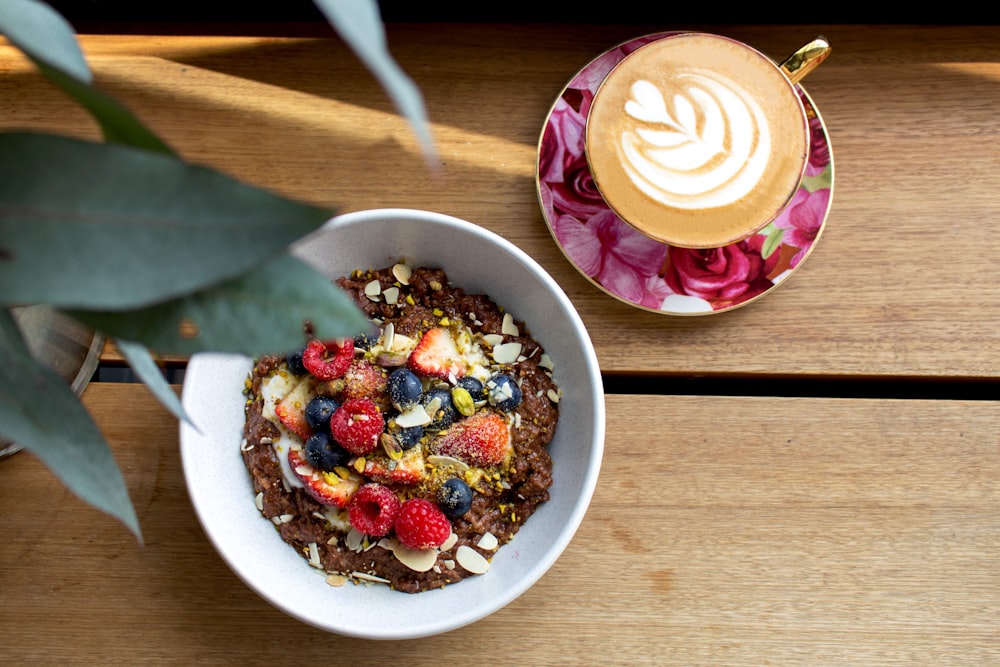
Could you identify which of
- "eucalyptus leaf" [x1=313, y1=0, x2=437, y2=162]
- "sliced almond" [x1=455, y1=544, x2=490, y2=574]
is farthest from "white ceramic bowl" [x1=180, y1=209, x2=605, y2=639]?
"eucalyptus leaf" [x1=313, y1=0, x2=437, y2=162]

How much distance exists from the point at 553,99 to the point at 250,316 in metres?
0.80

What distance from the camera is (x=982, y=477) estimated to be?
115 cm

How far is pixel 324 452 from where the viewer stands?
0.99 m

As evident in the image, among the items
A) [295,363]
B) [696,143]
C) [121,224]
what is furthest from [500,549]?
[121,224]

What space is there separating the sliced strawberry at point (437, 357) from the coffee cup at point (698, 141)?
27cm

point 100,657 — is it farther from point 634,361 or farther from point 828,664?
point 828,664

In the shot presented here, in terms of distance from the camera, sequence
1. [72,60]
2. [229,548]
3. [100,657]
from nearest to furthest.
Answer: [72,60]
[229,548]
[100,657]

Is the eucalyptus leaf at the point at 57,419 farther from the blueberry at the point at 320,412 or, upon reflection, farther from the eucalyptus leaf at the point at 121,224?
the blueberry at the point at 320,412

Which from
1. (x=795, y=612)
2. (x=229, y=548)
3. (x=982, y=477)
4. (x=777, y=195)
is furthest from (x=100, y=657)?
(x=982, y=477)

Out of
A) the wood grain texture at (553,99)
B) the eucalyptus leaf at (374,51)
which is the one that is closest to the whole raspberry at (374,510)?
the wood grain texture at (553,99)

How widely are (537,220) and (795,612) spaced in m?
0.64

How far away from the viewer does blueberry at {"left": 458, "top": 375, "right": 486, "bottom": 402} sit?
3.40 feet

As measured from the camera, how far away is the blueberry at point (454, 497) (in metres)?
1.00

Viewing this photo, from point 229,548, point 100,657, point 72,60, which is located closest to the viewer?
point 72,60
